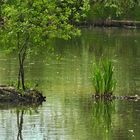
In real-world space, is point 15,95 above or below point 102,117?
above

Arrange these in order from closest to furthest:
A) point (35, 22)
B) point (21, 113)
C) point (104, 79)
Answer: point (21, 113) → point (104, 79) → point (35, 22)

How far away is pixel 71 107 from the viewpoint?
21.4 m

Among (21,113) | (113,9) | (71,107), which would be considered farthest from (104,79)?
(113,9)

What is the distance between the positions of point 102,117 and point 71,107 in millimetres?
1696

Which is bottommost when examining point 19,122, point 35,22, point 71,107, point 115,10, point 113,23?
point 113,23

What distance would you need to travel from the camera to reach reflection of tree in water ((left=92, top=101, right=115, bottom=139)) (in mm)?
17625

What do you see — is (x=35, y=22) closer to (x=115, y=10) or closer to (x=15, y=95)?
(x=15, y=95)

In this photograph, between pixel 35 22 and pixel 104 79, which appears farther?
pixel 35 22

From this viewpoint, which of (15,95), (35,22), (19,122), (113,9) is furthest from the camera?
(113,9)

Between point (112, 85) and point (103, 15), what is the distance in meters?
50.6

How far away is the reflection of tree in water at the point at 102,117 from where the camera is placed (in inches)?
→ 694

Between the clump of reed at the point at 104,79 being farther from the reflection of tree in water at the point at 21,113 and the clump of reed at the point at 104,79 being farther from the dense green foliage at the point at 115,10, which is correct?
the dense green foliage at the point at 115,10

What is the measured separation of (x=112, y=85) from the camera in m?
22.7

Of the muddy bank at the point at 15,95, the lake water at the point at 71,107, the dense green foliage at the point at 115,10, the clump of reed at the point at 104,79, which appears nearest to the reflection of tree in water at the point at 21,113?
the lake water at the point at 71,107
